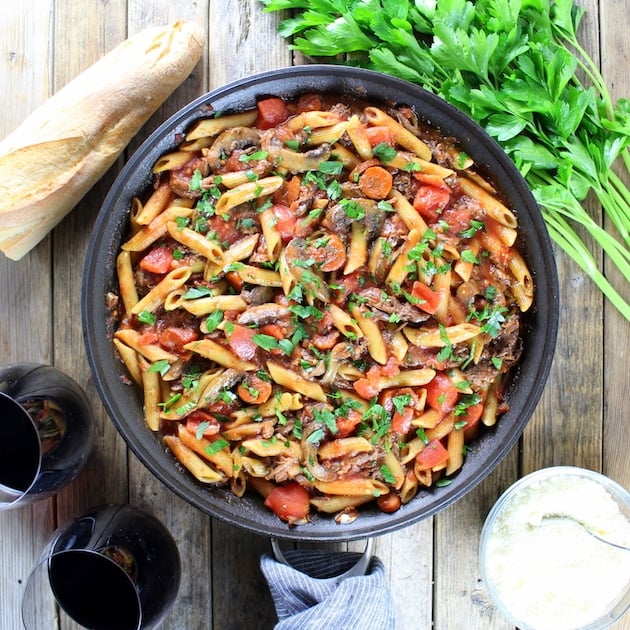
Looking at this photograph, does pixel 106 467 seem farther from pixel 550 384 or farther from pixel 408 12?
pixel 408 12

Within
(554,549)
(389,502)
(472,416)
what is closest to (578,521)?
(554,549)

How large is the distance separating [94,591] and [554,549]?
1808 mm

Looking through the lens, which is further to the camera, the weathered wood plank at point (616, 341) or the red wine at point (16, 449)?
the weathered wood plank at point (616, 341)

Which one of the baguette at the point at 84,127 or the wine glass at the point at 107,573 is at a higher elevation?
the baguette at the point at 84,127

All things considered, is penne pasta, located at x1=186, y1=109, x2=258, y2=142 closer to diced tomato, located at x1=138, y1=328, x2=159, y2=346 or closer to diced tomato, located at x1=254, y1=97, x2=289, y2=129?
diced tomato, located at x1=254, y1=97, x2=289, y2=129

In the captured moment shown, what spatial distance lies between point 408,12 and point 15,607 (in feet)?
9.76

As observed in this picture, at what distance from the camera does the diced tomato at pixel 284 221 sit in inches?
108

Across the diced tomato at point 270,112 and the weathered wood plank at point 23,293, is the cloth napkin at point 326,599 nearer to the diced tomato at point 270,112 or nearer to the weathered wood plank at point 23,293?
the weathered wood plank at point 23,293

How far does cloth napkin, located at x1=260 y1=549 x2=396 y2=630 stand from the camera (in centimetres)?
299

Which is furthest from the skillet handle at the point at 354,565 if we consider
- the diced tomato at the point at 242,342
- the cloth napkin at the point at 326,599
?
the diced tomato at the point at 242,342

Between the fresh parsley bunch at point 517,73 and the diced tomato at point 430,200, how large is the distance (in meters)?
0.37

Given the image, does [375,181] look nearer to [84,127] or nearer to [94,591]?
[84,127]

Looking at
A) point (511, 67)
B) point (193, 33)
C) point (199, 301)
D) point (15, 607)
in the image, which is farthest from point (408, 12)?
point (15, 607)

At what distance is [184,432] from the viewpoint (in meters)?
2.80
